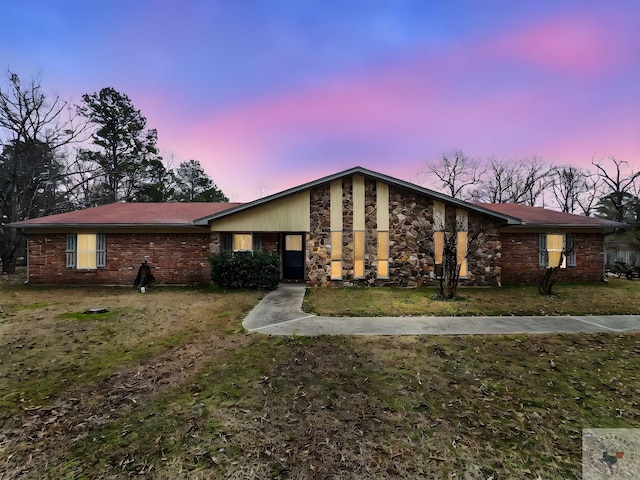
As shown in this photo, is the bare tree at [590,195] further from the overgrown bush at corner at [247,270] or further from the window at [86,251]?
the window at [86,251]

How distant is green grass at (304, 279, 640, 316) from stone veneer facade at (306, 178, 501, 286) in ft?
2.18

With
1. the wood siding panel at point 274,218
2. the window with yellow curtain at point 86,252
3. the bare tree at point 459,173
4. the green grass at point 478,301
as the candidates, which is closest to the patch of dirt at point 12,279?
the window with yellow curtain at point 86,252

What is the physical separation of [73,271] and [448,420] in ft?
49.9

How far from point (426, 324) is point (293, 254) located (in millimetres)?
8646

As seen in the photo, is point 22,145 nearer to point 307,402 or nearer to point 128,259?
point 128,259

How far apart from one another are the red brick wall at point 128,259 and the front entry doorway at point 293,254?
11.8ft

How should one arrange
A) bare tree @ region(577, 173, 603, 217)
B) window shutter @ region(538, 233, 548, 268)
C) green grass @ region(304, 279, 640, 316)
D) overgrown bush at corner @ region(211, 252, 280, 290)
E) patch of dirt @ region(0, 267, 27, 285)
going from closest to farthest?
green grass @ region(304, 279, 640, 316) → overgrown bush at corner @ region(211, 252, 280, 290) → window shutter @ region(538, 233, 548, 268) → patch of dirt @ region(0, 267, 27, 285) → bare tree @ region(577, 173, 603, 217)

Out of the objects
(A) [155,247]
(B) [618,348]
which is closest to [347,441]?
(B) [618,348]

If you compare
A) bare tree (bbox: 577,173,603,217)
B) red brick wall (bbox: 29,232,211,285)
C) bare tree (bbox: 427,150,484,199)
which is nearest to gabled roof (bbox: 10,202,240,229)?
red brick wall (bbox: 29,232,211,285)

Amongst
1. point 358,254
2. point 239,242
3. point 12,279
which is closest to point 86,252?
point 12,279

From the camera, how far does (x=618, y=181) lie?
28250 millimetres

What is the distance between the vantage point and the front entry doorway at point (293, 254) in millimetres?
13898

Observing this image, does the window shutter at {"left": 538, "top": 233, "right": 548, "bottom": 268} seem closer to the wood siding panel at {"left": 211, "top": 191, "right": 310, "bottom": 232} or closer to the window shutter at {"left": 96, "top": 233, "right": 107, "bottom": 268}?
the wood siding panel at {"left": 211, "top": 191, "right": 310, "bottom": 232}

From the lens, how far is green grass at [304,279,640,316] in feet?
24.3
